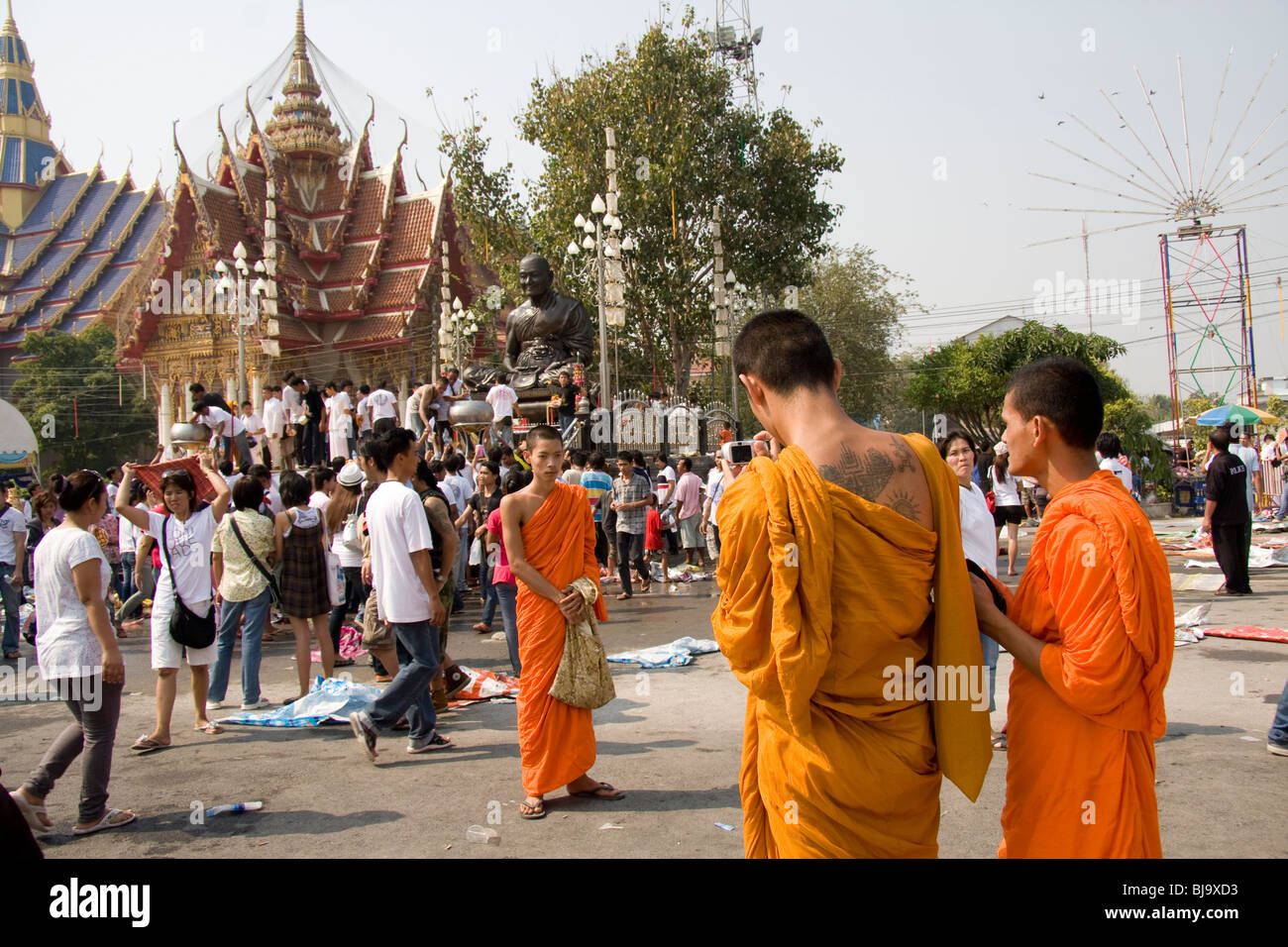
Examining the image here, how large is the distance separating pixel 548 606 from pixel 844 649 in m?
2.59

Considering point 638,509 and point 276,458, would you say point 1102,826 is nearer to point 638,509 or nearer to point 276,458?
point 638,509

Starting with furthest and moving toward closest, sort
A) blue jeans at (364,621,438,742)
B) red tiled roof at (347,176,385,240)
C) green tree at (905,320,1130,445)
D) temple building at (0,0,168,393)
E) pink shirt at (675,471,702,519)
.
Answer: temple building at (0,0,168,393)
green tree at (905,320,1130,445)
red tiled roof at (347,176,385,240)
pink shirt at (675,471,702,519)
blue jeans at (364,621,438,742)

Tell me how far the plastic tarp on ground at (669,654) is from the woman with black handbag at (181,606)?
2.98 meters

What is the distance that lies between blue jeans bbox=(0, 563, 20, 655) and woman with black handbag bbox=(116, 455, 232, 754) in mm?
4235

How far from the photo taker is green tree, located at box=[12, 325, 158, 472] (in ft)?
106

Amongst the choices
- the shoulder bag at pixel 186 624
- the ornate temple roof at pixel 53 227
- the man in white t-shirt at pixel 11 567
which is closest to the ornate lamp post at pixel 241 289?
the man in white t-shirt at pixel 11 567

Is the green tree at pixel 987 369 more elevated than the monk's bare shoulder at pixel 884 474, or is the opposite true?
the green tree at pixel 987 369

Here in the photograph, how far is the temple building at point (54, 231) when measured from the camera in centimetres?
3722

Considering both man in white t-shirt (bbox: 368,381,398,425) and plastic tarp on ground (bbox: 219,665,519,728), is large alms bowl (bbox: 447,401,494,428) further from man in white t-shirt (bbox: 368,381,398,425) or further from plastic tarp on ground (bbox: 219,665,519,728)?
plastic tarp on ground (bbox: 219,665,519,728)

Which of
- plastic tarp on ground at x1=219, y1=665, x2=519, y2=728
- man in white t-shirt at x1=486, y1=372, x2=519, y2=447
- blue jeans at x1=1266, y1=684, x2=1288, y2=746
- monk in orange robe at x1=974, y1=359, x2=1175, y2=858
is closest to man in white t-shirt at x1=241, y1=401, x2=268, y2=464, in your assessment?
man in white t-shirt at x1=486, y1=372, x2=519, y2=447

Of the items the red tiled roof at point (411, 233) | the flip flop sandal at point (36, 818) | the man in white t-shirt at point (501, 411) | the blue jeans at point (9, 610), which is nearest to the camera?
the flip flop sandal at point (36, 818)

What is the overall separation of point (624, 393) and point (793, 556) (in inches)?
988

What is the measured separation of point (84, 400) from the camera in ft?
108

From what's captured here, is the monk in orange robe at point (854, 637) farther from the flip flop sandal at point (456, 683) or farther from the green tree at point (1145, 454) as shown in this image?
the green tree at point (1145, 454)
